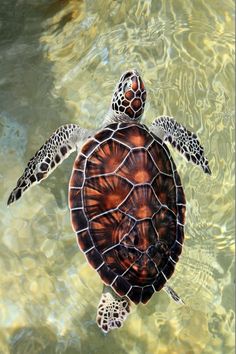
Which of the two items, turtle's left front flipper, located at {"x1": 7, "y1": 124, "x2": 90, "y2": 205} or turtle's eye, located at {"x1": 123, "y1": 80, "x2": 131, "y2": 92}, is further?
turtle's eye, located at {"x1": 123, "y1": 80, "x2": 131, "y2": 92}

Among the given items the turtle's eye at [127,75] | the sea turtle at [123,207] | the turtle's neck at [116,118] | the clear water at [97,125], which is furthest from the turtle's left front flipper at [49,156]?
the turtle's eye at [127,75]

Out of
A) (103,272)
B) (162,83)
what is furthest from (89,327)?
(162,83)

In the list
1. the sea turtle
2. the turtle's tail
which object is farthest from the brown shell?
the turtle's tail

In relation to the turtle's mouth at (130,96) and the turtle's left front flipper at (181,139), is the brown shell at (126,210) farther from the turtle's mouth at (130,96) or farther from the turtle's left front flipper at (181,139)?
the turtle's left front flipper at (181,139)

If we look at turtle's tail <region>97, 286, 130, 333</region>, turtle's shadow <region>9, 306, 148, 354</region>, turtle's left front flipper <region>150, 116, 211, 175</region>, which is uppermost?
turtle's left front flipper <region>150, 116, 211, 175</region>

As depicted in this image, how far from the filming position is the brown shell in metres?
2.92

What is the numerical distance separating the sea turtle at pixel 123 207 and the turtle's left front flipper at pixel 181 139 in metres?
0.41

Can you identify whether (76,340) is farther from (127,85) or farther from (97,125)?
(127,85)

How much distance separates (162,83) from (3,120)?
1250 millimetres

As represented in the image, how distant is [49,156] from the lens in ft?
10.7

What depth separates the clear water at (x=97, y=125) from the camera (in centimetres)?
346

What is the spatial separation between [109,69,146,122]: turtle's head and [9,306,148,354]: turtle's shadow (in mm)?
1297

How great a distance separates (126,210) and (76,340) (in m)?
1.06

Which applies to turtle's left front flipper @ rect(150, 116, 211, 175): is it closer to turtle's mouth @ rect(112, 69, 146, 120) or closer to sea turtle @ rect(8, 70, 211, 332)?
turtle's mouth @ rect(112, 69, 146, 120)
